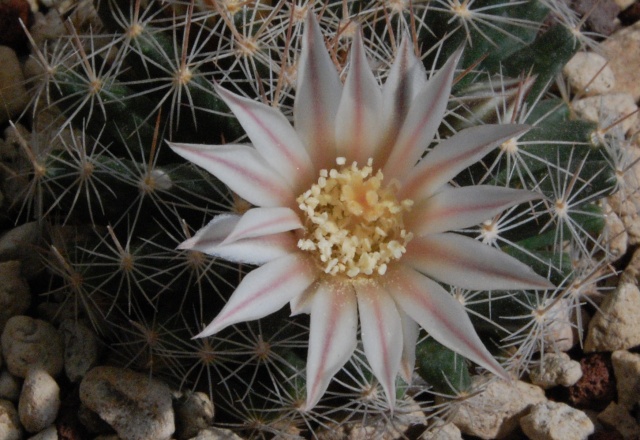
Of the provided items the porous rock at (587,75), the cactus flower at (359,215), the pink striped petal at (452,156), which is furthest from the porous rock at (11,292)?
the porous rock at (587,75)

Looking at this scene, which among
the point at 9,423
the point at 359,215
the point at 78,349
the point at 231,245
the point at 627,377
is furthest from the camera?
the point at 627,377

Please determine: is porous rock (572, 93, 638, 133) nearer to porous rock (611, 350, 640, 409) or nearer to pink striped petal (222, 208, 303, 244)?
porous rock (611, 350, 640, 409)

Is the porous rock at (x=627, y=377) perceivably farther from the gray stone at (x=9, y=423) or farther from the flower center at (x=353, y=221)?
the gray stone at (x=9, y=423)

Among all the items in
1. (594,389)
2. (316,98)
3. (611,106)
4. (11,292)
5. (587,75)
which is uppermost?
(316,98)

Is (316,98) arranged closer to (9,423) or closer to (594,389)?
(9,423)

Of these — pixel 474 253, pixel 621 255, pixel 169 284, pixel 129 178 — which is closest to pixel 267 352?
pixel 169 284

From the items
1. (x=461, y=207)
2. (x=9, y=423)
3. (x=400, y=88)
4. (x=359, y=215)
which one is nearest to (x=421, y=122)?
(x=400, y=88)

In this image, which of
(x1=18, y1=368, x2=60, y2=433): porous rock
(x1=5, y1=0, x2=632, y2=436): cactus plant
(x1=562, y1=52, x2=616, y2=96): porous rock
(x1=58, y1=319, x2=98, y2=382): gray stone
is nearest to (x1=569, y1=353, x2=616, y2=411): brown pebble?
(x1=5, y1=0, x2=632, y2=436): cactus plant
